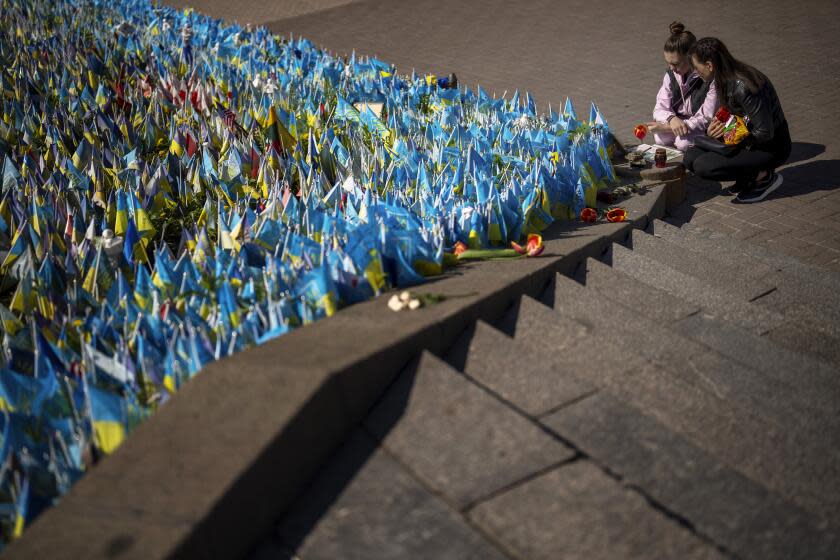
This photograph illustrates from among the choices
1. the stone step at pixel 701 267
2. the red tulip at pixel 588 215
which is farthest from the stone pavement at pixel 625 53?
the red tulip at pixel 588 215

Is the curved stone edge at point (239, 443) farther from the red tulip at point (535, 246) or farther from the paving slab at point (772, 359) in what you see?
the paving slab at point (772, 359)

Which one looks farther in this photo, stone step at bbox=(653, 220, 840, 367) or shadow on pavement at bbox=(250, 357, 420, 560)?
stone step at bbox=(653, 220, 840, 367)

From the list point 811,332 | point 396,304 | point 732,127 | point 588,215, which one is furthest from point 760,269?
point 396,304

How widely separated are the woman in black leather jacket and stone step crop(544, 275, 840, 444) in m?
2.67

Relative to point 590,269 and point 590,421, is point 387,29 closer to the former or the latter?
point 590,269

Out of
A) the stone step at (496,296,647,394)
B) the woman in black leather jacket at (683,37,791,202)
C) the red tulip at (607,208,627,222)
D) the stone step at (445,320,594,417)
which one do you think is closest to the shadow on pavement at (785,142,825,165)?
the woman in black leather jacket at (683,37,791,202)

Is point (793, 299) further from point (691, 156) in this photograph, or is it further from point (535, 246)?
point (691, 156)

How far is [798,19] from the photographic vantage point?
9.03m

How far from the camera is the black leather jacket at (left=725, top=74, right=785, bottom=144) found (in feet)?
17.3

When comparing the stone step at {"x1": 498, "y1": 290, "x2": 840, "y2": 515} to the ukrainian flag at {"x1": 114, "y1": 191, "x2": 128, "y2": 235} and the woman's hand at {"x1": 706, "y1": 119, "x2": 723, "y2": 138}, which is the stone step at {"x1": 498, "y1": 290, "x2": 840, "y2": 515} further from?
the woman's hand at {"x1": 706, "y1": 119, "x2": 723, "y2": 138}

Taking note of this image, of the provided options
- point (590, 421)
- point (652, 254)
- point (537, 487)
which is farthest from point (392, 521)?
point (652, 254)

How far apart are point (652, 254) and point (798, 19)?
632 cm

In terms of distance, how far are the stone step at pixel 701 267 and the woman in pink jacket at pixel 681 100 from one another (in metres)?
1.71

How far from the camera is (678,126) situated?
5.75m
